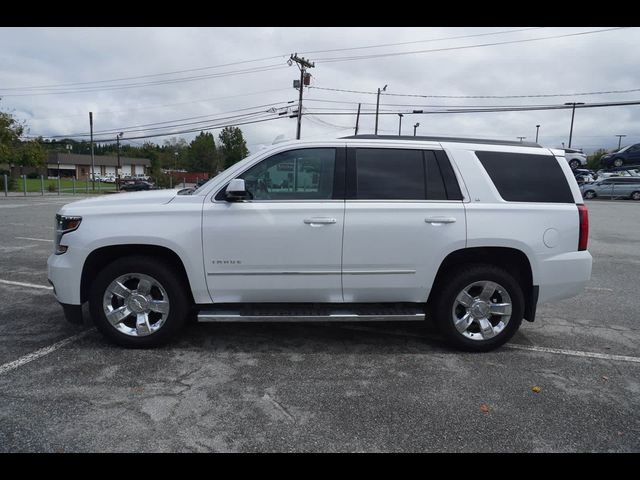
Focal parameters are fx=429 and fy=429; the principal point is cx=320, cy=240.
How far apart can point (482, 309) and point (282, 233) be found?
1967 millimetres

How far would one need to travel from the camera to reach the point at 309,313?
12.6 ft

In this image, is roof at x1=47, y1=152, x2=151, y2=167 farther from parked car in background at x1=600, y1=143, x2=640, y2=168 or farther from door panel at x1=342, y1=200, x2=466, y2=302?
door panel at x1=342, y1=200, x2=466, y2=302

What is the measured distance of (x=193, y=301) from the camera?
13.0 ft

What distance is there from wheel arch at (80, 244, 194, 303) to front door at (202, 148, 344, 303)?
0.98 ft

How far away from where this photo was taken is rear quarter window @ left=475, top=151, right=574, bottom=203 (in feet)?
12.9

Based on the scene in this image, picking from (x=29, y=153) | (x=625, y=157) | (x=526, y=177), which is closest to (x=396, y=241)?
(x=526, y=177)

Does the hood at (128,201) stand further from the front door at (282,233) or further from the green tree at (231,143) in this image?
the green tree at (231,143)

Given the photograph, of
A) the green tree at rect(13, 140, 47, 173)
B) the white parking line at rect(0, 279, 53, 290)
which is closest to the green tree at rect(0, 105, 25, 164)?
the green tree at rect(13, 140, 47, 173)

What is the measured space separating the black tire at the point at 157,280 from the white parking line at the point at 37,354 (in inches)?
18.9

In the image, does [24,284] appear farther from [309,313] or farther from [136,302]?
[309,313]

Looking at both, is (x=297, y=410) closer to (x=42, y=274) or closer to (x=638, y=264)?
(x=42, y=274)

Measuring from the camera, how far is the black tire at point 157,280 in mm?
3756

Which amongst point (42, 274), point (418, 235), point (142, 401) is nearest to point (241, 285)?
Answer: point (142, 401)

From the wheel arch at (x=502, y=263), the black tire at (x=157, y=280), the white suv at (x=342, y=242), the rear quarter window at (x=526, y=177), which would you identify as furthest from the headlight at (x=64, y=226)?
the rear quarter window at (x=526, y=177)
